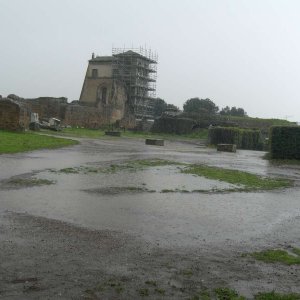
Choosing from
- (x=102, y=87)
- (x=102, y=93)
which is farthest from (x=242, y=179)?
(x=102, y=87)

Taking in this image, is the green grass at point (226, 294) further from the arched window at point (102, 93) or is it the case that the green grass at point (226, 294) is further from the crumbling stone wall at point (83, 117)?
the arched window at point (102, 93)

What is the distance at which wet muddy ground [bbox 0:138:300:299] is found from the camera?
4.57m

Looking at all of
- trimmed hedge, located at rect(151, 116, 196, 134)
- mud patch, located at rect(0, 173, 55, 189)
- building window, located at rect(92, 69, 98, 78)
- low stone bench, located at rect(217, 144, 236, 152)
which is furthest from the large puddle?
building window, located at rect(92, 69, 98, 78)

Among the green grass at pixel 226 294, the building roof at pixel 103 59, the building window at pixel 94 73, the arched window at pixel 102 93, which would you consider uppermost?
the building roof at pixel 103 59

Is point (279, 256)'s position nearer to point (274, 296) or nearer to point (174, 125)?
point (274, 296)

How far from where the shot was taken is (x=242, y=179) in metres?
13.6

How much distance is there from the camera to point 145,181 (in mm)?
11906

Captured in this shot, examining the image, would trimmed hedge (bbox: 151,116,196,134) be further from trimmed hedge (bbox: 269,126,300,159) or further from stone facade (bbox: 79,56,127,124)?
trimmed hedge (bbox: 269,126,300,159)

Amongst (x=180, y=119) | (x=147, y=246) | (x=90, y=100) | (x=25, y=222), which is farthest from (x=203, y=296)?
(x=90, y=100)

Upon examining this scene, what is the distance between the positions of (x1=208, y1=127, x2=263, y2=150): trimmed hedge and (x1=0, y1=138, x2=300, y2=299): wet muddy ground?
24455 mm

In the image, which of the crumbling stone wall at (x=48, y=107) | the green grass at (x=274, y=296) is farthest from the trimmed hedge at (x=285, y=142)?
the crumbling stone wall at (x=48, y=107)

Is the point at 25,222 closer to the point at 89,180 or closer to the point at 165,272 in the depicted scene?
the point at 165,272

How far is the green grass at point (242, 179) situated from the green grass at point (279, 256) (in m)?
5.89

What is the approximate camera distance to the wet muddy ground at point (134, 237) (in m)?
4.57
